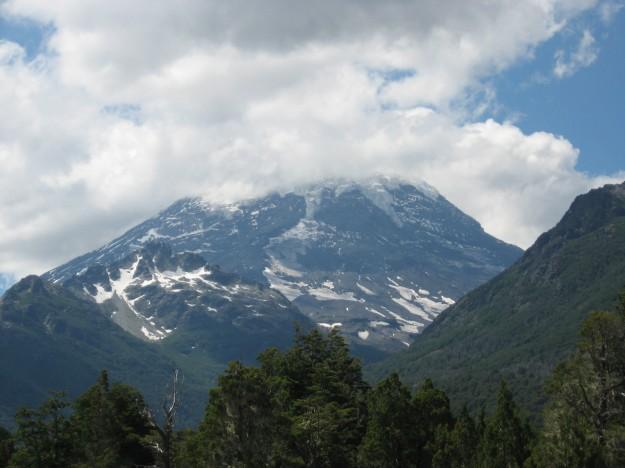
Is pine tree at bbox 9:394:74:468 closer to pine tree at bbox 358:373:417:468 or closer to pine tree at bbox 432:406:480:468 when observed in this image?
pine tree at bbox 358:373:417:468

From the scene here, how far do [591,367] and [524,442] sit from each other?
15.9 metres

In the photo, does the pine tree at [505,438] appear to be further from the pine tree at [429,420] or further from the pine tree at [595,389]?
the pine tree at [429,420]

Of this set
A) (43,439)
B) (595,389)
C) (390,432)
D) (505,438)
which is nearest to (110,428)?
(43,439)

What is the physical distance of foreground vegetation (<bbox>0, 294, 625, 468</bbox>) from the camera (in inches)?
3135

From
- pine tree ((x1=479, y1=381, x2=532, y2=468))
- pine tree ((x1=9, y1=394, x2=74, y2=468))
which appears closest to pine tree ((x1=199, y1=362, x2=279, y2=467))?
pine tree ((x1=479, y1=381, x2=532, y2=468))

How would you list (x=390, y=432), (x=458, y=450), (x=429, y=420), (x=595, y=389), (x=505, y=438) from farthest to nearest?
(x=429, y=420) < (x=390, y=432) < (x=458, y=450) < (x=505, y=438) < (x=595, y=389)

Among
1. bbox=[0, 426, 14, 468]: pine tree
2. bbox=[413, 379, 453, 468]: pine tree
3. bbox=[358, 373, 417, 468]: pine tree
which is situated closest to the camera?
bbox=[358, 373, 417, 468]: pine tree

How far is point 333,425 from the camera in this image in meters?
103

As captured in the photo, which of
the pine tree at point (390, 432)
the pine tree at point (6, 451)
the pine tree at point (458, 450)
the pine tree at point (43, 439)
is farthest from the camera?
the pine tree at point (6, 451)

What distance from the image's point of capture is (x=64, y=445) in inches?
4230

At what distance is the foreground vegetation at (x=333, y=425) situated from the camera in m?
79.6

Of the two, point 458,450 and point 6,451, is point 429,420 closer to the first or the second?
point 458,450

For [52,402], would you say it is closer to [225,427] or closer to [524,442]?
[225,427]

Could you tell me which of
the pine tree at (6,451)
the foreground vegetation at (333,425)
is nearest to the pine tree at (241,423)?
the foreground vegetation at (333,425)
